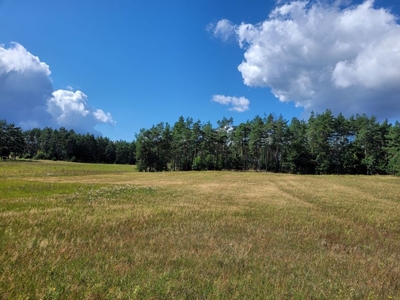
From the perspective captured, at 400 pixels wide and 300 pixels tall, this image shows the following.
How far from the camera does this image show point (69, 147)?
14425cm

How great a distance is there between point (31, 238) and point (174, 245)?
4544 mm

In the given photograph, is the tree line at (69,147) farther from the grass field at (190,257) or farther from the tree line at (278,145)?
the grass field at (190,257)

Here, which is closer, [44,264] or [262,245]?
[44,264]

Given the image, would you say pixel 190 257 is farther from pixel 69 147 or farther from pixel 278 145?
pixel 69 147

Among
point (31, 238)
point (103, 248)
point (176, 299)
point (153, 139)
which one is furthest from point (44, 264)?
point (153, 139)

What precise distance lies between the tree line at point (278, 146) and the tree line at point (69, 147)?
51184 millimetres

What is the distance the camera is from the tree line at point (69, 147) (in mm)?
142375

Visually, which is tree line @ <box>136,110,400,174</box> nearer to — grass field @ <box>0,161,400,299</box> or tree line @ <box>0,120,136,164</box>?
tree line @ <box>0,120,136,164</box>

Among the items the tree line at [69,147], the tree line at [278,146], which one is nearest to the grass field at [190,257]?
the tree line at [278,146]

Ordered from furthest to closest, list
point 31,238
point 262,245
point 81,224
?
point 81,224
point 262,245
point 31,238

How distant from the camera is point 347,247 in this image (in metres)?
9.05

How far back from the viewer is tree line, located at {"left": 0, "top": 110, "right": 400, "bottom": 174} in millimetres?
78562

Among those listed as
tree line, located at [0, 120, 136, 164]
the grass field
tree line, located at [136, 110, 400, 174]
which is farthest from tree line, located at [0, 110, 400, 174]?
the grass field

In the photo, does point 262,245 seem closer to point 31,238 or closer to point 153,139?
point 31,238
